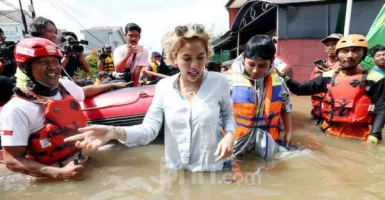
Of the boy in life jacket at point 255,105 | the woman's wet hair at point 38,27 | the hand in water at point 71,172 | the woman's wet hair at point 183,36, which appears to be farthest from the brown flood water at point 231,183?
the woman's wet hair at point 38,27

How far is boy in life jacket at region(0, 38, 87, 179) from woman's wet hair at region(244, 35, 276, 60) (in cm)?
171

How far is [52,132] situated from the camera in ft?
7.51

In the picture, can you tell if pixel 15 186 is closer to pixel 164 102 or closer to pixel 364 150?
pixel 164 102

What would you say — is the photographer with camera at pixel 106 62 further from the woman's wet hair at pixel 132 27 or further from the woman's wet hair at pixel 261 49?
the woman's wet hair at pixel 261 49

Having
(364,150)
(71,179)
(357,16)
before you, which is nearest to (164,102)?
(71,179)

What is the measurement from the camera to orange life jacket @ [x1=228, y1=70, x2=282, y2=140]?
260cm

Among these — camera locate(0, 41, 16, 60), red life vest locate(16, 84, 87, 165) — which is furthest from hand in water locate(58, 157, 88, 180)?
camera locate(0, 41, 16, 60)

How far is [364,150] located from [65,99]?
123 inches

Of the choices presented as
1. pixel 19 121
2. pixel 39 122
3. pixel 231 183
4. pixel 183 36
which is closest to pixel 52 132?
pixel 39 122

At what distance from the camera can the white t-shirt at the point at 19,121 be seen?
81.8 inches

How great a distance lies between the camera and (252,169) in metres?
2.45

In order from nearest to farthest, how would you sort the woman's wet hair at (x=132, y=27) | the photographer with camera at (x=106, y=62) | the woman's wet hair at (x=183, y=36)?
1. the woman's wet hair at (x=183, y=36)
2. the woman's wet hair at (x=132, y=27)
3. the photographer with camera at (x=106, y=62)

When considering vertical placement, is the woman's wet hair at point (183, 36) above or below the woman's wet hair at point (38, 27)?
below

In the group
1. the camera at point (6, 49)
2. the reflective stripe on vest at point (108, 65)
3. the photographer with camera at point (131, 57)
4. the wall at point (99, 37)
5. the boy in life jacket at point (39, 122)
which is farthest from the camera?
the wall at point (99, 37)
